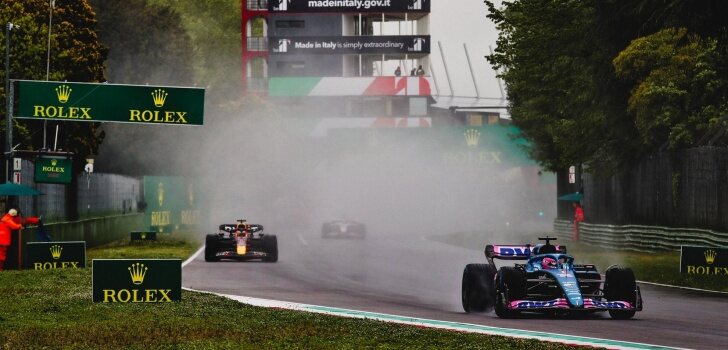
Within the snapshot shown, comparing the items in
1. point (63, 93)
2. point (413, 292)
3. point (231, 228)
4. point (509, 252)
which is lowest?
point (413, 292)

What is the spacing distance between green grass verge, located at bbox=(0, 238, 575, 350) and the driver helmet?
2.88 meters

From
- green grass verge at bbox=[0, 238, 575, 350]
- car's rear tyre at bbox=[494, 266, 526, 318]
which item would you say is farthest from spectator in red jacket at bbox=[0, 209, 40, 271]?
car's rear tyre at bbox=[494, 266, 526, 318]

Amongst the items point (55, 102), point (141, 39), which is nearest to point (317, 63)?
point (141, 39)

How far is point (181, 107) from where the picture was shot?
33.9 m

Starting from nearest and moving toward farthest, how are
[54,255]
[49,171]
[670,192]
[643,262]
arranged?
[54,255], [643,262], [49,171], [670,192]

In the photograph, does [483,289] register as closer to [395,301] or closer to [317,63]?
[395,301]

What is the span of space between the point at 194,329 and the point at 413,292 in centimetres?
936

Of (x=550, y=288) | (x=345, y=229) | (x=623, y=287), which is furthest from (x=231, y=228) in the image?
(x=345, y=229)

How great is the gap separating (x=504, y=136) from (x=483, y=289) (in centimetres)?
6516

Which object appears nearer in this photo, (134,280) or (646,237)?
(134,280)

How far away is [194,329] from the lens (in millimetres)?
17266

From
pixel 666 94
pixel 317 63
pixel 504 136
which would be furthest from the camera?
pixel 317 63

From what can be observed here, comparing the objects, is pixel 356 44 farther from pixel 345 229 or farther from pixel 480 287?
pixel 480 287

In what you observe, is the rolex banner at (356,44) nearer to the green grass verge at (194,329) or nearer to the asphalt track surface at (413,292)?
the asphalt track surface at (413,292)
